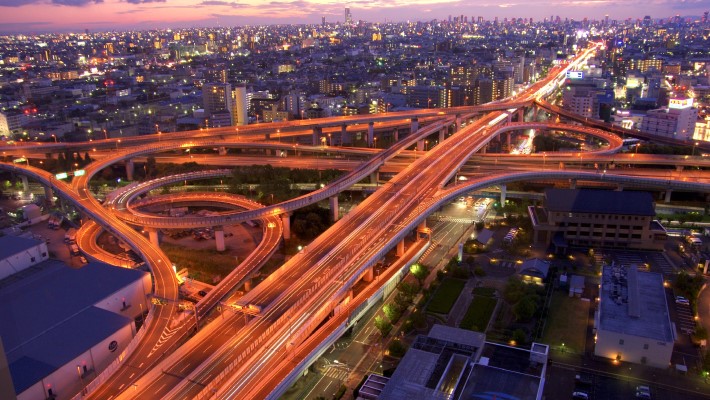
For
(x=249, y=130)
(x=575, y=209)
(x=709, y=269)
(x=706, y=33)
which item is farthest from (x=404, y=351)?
(x=706, y=33)

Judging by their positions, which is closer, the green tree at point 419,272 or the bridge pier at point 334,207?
the green tree at point 419,272

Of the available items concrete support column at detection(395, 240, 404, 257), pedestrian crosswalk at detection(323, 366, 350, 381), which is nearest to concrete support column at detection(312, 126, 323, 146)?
concrete support column at detection(395, 240, 404, 257)

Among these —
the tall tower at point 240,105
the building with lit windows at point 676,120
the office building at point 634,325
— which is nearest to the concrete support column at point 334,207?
the office building at point 634,325

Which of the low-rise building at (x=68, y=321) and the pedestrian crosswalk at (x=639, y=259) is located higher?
the low-rise building at (x=68, y=321)

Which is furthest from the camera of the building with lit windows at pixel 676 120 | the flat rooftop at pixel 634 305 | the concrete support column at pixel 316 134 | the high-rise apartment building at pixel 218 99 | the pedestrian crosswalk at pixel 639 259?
the high-rise apartment building at pixel 218 99

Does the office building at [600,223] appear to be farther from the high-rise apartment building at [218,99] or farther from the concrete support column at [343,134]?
the high-rise apartment building at [218,99]

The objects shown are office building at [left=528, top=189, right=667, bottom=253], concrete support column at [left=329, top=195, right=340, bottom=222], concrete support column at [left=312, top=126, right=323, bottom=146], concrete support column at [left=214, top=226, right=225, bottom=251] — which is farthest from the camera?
concrete support column at [left=312, top=126, right=323, bottom=146]

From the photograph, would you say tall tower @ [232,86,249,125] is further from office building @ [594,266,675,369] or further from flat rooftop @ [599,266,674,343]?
office building @ [594,266,675,369]

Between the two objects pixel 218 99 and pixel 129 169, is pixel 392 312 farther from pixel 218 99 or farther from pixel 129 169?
pixel 218 99

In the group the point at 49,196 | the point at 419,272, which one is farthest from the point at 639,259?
the point at 49,196
